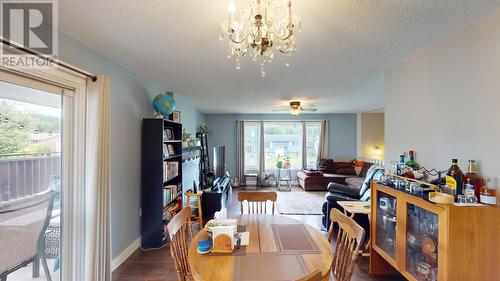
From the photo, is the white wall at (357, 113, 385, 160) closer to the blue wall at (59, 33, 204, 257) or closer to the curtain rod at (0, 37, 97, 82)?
the blue wall at (59, 33, 204, 257)

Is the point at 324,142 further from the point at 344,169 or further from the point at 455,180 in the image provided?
the point at 455,180

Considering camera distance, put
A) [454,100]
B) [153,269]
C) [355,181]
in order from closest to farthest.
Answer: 1. [454,100]
2. [153,269]
3. [355,181]

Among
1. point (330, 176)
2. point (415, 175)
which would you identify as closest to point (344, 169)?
point (330, 176)

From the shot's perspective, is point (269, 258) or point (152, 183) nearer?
point (269, 258)

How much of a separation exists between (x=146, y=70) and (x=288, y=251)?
103 inches

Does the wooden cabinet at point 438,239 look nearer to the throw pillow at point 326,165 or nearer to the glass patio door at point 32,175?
the glass patio door at point 32,175

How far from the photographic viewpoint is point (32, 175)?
5.57 ft

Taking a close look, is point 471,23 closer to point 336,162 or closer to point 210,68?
point 210,68

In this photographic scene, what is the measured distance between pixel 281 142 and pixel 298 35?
18.4 feet

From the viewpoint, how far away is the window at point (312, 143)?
7273 millimetres

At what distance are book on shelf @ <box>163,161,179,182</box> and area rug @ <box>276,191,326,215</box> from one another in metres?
2.27

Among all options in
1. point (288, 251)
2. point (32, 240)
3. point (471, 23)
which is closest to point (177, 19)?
point (288, 251)

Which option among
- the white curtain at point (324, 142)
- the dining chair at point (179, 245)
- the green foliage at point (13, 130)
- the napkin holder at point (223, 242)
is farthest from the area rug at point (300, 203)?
the green foliage at point (13, 130)

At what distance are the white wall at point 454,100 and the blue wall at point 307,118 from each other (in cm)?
472
